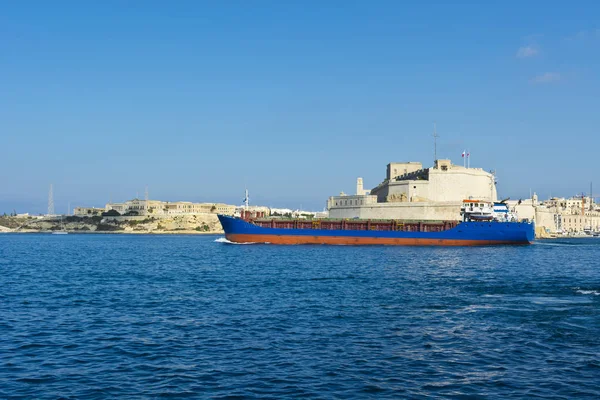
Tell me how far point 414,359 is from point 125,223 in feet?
514

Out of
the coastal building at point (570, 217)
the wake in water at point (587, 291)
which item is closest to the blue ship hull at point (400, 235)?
the wake in water at point (587, 291)

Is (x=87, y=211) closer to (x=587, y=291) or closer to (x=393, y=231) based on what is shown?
(x=393, y=231)

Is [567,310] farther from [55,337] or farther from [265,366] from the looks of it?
[55,337]

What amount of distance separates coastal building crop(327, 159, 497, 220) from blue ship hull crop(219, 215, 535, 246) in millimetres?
17757

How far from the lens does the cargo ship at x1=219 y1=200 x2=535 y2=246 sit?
62.0 meters

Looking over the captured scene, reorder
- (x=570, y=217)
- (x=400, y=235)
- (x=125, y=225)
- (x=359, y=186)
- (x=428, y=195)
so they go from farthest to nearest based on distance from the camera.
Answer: (x=125, y=225) → (x=570, y=217) → (x=359, y=186) → (x=428, y=195) → (x=400, y=235)

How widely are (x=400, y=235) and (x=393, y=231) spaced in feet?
2.85

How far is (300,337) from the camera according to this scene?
1608 cm

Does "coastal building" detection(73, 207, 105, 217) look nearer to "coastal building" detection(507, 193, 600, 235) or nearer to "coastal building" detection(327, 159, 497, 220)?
"coastal building" detection(327, 159, 497, 220)

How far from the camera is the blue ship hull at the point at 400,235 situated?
6188cm

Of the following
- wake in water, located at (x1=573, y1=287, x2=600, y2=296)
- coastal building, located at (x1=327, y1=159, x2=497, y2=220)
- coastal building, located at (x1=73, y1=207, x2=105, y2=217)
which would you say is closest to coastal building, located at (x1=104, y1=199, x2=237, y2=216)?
coastal building, located at (x1=73, y1=207, x2=105, y2=217)

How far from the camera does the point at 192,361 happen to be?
13578 mm

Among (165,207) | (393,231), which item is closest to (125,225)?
(165,207)

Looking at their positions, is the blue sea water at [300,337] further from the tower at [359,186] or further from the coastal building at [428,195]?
the tower at [359,186]
